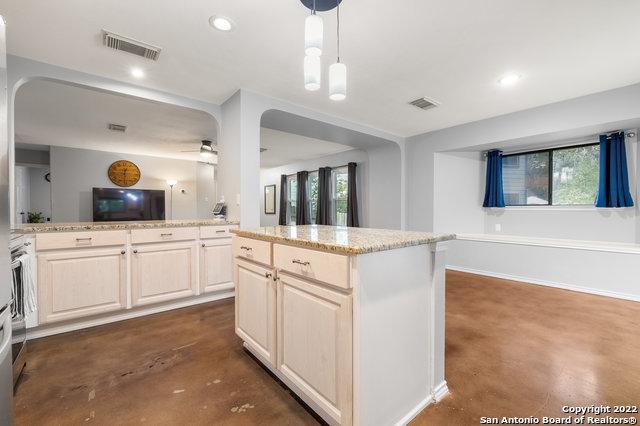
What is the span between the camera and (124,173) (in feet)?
20.9

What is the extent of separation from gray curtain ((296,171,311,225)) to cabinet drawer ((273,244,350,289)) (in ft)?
18.8

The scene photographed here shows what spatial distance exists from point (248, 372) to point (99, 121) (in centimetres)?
451

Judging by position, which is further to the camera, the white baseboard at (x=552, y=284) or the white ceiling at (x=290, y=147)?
the white ceiling at (x=290, y=147)

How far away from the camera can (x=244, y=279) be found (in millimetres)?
1905

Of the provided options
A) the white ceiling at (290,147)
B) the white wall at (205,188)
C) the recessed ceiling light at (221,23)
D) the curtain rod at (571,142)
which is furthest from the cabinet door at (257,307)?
the white wall at (205,188)

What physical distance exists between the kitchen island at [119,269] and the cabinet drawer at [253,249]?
3.92 ft

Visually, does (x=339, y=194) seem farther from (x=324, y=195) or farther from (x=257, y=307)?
(x=257, y=307)

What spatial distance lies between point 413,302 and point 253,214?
220 cm

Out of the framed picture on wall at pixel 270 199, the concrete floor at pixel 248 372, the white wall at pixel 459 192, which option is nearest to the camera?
the concrete floor at pixel 248 372

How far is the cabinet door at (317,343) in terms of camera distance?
1.18 m

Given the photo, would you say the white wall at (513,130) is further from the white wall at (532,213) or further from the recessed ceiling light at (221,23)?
the recessed ceiling light at (221,23)

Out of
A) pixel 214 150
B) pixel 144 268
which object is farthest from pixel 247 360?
pixel 214 150

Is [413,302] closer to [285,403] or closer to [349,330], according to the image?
[349,330]

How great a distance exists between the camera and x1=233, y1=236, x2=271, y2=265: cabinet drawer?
1.65 meters
